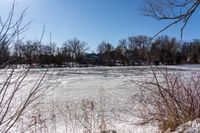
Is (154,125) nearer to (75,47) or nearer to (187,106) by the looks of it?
(187,106)

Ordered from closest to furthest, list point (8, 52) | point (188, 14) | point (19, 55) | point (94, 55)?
point (8, 52) < point (19, 55) < point (188, 14) < point (94, 55)

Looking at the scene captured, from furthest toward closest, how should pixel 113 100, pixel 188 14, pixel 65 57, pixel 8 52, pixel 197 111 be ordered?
pixel 65 57, pixel 113 100, pixel 197 111, pixel 188 14, pixel 8 52

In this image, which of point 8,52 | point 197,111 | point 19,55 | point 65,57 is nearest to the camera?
point 8,52

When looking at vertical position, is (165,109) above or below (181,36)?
below

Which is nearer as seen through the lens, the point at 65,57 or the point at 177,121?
the point at 177,121

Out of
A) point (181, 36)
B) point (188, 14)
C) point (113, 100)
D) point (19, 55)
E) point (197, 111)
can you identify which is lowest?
point (113, 100)

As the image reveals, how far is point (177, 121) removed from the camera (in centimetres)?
536

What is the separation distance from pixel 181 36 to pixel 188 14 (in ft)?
1.13

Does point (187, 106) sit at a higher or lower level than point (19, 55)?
lower

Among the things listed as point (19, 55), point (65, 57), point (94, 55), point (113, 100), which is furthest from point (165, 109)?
point (94, 55)

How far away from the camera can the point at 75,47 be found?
315ft

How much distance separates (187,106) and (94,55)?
316 ft

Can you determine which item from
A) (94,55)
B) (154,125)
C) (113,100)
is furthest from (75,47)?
(154,125)

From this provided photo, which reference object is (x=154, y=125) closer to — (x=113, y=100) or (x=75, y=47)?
(x=113, y=100)
